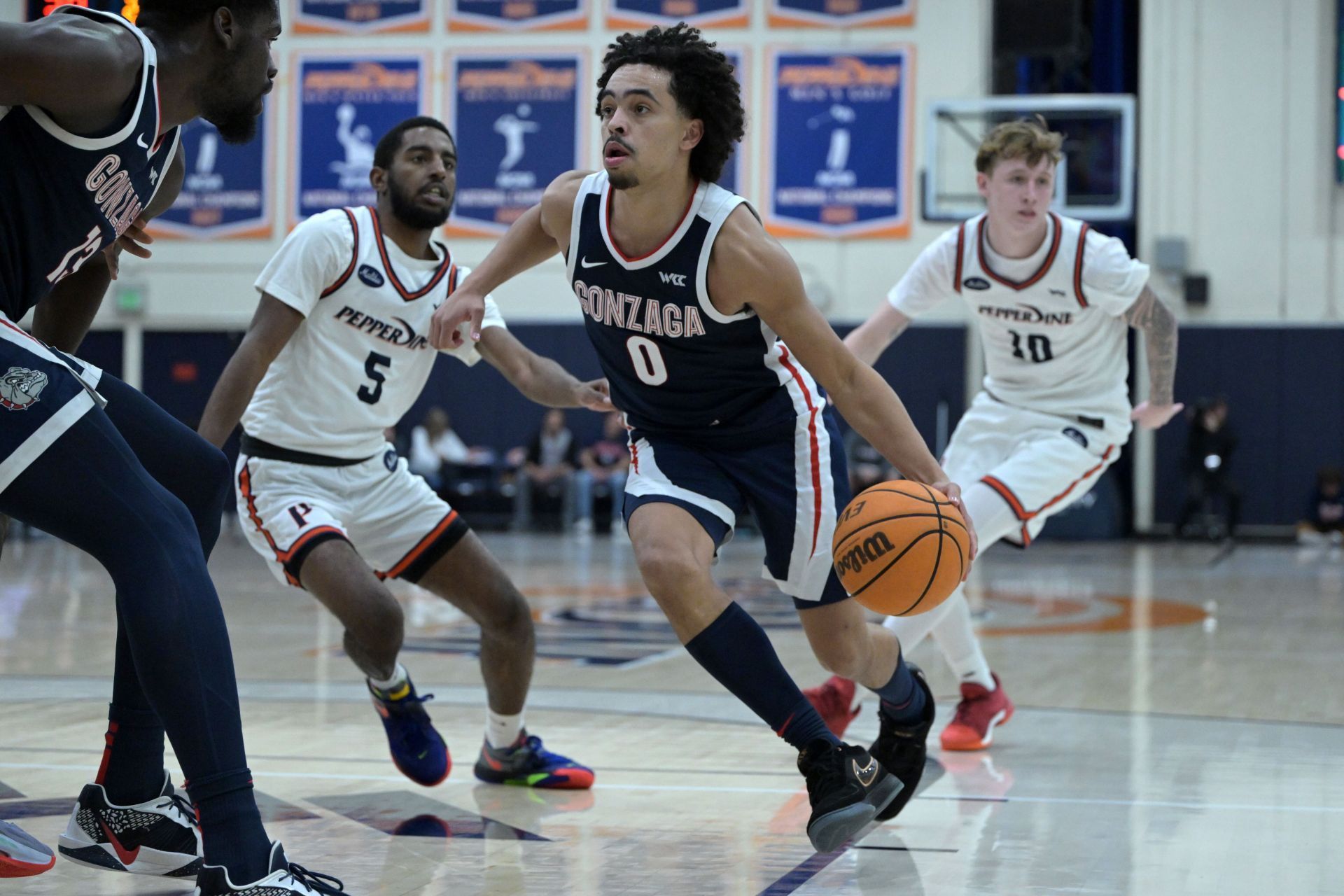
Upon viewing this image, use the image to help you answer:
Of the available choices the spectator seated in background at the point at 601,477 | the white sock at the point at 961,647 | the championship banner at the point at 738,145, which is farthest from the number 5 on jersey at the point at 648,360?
the championship banner at the point at 738,145

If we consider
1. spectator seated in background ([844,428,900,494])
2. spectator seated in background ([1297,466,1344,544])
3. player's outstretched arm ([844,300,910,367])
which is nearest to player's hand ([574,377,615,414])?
player's outstretched arm ([844,300,910,367])

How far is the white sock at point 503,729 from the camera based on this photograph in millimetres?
4504

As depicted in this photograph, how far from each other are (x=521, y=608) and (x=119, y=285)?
1683cm

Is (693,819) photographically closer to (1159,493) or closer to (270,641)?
(270,641)

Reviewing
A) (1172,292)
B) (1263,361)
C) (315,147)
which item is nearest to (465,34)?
(315,147)

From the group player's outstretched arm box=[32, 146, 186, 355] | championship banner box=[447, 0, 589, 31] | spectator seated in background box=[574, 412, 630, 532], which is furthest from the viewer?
championship banner box=[447, 0, 589, 31]

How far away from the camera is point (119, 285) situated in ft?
65.0

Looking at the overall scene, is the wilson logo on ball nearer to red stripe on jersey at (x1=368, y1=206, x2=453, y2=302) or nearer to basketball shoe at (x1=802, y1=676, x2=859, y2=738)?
basketball shoe at (x1=802, y1=676, x2=859, y2=738)

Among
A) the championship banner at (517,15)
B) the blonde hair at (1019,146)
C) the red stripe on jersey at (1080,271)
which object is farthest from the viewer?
the championship banner at (517,15)

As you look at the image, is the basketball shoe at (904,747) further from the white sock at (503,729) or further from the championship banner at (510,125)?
the championship banner at (510,125)

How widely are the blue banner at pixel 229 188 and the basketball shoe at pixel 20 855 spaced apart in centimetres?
1697

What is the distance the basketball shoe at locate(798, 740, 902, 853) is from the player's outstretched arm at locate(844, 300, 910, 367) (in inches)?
76.4

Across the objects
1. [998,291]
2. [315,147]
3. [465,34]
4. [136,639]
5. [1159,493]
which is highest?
[465,34]

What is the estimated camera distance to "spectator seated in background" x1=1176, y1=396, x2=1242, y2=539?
16.9 meters
